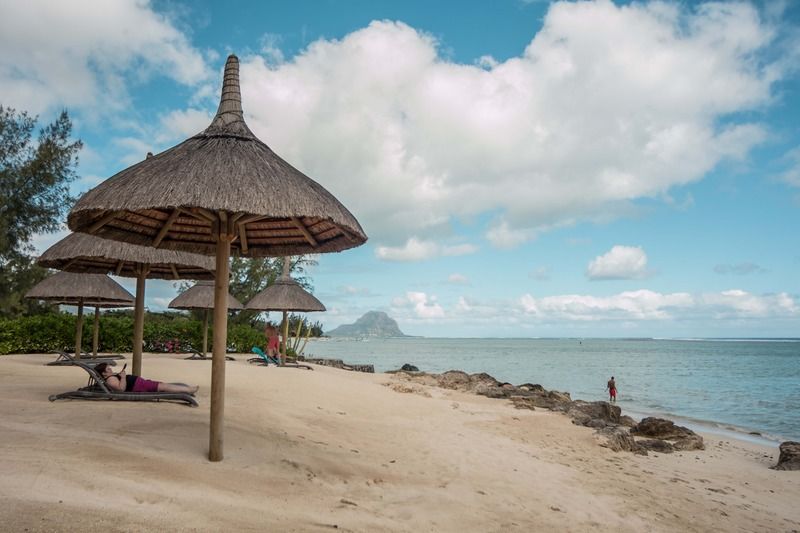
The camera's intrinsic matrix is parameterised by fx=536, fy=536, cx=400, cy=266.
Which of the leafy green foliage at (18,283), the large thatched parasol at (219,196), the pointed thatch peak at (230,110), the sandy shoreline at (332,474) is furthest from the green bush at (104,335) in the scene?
the pointed thatch peak at (230,110)

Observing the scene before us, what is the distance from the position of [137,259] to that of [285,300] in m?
8.07

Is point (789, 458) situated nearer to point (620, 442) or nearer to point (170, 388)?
point (620, 442)

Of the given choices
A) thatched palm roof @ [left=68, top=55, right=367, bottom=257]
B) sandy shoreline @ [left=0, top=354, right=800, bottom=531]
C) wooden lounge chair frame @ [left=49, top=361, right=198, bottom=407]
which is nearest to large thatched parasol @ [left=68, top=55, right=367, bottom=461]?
thatched palm roof @ [left=68, top=55, right=367, bottom=257]

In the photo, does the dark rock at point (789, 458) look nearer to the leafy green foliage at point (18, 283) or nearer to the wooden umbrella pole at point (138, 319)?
the wooden umbrella pole at point (138, 319)

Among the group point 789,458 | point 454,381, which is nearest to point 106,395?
point 789,458

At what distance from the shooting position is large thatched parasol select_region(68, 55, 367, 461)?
15.4 ft

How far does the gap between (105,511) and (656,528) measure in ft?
15.7

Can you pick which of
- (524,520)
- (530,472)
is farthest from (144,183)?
(530,472)

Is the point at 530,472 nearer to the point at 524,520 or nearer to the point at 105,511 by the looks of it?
the point at 524,520

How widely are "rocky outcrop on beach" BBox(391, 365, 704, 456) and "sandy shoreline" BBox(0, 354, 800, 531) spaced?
41cm

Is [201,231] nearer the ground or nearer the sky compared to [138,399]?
nearer the sky

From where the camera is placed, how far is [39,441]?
4.70m

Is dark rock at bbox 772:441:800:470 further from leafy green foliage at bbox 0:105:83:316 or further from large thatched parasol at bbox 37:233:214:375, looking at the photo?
leafy green foliage at bbox 0:105:83:316

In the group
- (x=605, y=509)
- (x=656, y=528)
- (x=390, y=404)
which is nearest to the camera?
A: (x=656, y=528)
